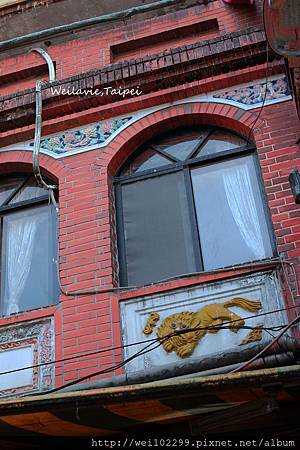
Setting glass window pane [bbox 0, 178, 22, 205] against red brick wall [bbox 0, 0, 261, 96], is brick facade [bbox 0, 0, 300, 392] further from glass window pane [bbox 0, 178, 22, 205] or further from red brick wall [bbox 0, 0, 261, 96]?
glass window pane [bbox 0, 178, 22, 205]

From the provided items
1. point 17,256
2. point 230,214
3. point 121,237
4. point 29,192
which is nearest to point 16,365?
point 17,256

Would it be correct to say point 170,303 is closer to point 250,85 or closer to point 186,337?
point 186,337

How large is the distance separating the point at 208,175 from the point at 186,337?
7.57 ft

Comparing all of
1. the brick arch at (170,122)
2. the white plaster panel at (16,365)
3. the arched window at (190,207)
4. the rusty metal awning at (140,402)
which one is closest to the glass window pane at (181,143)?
the arched window at (190,207)

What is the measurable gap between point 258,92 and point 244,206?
1.52 m

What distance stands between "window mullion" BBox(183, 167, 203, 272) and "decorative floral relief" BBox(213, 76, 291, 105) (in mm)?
1092

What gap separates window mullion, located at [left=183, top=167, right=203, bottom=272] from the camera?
7.55 m

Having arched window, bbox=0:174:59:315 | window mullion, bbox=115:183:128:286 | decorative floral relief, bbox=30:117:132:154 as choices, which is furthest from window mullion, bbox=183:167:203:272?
arched window, bbox=0:174:59:315

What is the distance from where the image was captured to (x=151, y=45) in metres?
9.62

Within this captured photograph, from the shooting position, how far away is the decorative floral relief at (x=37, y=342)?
706 cm

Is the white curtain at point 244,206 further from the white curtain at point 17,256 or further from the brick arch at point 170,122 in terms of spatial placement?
the white curtain at point 17,256

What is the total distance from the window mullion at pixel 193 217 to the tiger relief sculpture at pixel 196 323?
681mm

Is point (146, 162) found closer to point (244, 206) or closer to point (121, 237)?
point (121, 237)

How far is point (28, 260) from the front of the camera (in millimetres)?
8305
